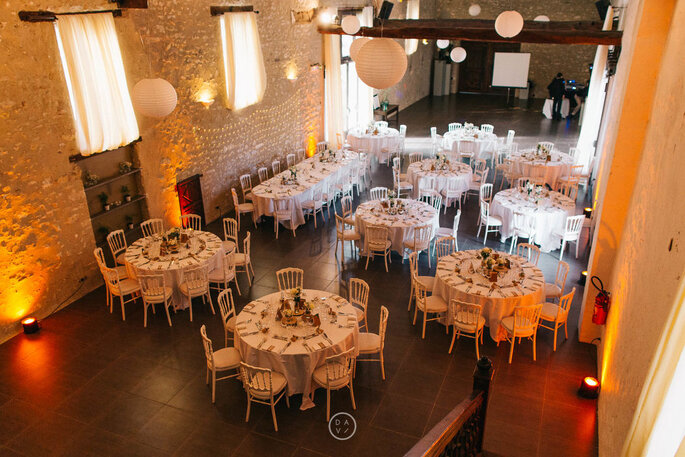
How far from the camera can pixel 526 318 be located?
688cm

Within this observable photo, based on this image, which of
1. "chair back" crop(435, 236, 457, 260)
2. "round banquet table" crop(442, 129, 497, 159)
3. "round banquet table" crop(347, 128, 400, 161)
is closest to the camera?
"chair back" crop(435, 236, 457, 260)

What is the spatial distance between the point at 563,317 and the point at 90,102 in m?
7.61

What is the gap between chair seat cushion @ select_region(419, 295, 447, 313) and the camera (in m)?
7.33

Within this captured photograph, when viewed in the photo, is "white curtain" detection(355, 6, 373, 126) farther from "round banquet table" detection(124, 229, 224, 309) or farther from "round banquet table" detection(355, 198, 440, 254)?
"round banquet table" detection(124, 229, 224, 309)

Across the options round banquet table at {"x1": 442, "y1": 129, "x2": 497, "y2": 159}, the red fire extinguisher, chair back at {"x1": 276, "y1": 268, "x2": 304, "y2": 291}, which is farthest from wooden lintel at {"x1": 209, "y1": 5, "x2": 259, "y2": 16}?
the red fire extinguisher

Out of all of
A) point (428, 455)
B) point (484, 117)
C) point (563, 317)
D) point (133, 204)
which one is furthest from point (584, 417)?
point (484, 117)

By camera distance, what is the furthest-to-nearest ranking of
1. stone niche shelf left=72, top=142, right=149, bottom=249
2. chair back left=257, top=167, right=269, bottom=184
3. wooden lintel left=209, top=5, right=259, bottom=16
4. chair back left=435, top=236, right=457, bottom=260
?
chair back left=257, top=167, right=269, bottom=184 → wooden lintel left=209, top=5, right=259, bottom=16 → chair back left=435, top=236, right=457, bottom=260 → stone niche shelf left=72, top=142, right=149, bottom=249

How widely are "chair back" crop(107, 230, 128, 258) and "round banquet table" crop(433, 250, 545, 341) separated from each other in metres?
5.21

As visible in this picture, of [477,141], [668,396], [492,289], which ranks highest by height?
[668,396]

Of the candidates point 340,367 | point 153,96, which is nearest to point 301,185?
point 153,96

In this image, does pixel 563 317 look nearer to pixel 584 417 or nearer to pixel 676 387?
pixel 584 417

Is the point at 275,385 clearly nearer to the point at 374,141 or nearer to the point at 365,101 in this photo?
the point at 374,141

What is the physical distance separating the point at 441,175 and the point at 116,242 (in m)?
6.79

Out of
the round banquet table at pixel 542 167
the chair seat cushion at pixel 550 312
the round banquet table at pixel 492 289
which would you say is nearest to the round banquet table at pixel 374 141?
the round banquet table at pixel 542 167
